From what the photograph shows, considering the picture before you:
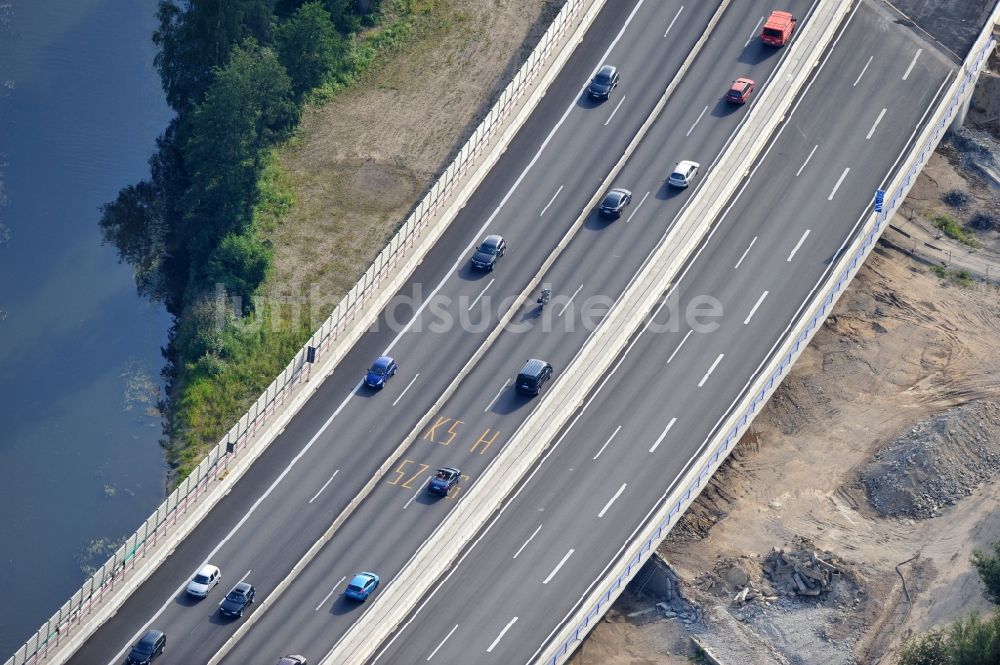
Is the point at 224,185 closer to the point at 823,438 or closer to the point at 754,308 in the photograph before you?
the point at 754,308

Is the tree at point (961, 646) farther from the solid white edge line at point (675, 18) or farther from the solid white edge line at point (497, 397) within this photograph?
the solid white edge line at point (675, 18)

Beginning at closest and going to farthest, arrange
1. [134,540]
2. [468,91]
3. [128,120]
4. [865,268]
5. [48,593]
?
[134,540] → [48,593] → [865,268] → [468,91] → [128,120]

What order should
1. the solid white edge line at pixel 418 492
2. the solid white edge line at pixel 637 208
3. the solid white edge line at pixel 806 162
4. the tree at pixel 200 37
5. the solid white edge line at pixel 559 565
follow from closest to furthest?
the solid white edge line at pixel 559 565, the solid white edge line at pixel 418 492, the solid white edge line at pixel 637 208, the solid white edge line at pixel 806 162, the tree at pixel 200 37

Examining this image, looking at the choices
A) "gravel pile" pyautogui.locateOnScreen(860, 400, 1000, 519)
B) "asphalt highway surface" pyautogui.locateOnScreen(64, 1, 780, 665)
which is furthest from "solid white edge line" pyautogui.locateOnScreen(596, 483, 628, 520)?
"gravel pile" pyautogui.locateOnScreen(860, 400, 1000, 519)

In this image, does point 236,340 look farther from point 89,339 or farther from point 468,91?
point 468,91

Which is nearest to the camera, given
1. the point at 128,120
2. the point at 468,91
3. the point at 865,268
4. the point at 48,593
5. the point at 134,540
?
the point at 134,540

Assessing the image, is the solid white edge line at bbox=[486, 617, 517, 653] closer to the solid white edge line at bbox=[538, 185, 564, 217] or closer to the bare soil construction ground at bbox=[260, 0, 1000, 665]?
the bare soil construction ground at bbox=[260, 0, 1000, 665]

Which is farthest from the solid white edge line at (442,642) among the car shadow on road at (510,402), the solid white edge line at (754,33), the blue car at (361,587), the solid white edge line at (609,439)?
the solid white edge line at (754,33)

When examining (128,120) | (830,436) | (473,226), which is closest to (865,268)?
(830,436)
